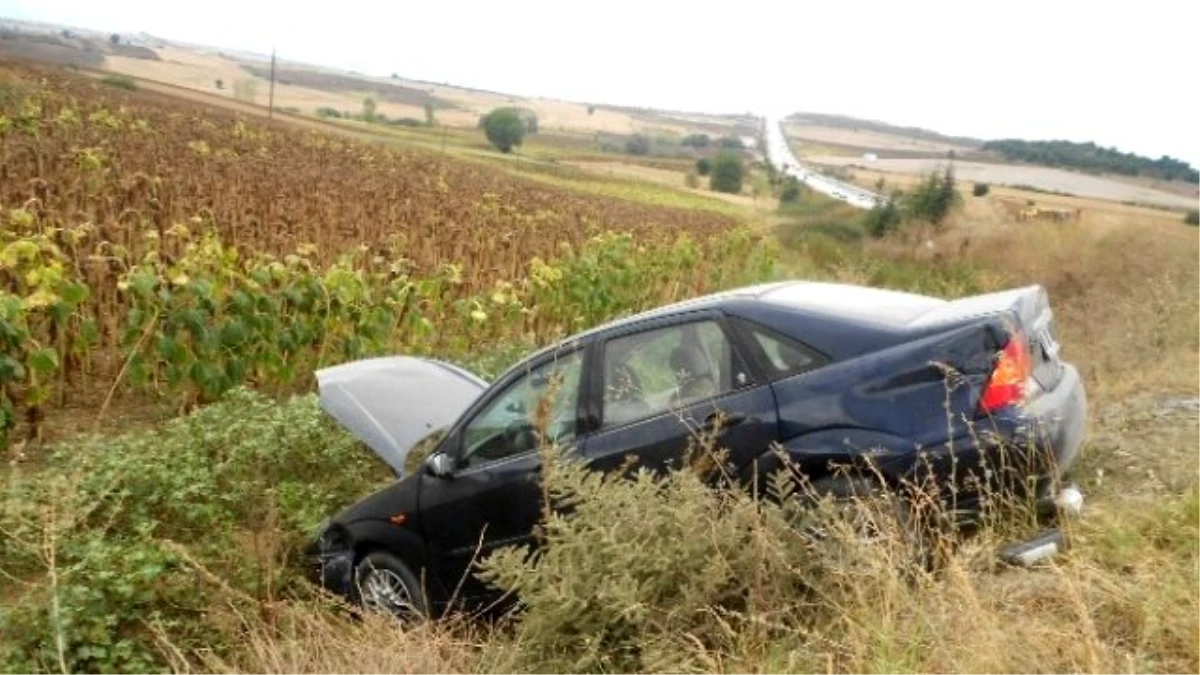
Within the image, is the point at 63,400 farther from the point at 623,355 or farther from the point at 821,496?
the point at 821,496

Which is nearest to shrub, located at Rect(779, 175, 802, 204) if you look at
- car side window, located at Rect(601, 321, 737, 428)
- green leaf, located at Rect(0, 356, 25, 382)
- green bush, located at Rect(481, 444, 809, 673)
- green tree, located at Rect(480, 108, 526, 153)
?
green tree, located at Rect(480, 108, 526, 153)

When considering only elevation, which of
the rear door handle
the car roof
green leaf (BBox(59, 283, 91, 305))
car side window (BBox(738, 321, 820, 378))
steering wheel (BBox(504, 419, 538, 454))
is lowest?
green leaf (BBox(59, 283, 91, 305))

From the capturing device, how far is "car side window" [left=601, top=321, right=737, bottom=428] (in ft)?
15.8

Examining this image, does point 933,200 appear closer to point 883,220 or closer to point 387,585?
point 883,220

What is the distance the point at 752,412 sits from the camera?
4621mm

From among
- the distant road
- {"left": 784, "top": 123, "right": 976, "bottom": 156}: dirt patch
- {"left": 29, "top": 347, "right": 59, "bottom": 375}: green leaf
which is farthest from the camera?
{"left": 784, "top": 123, "right": 976, "bottom": 156}: dirt patch

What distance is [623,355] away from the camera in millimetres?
5059

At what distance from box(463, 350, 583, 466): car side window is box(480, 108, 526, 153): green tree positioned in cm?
7934

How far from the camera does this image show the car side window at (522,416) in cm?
508

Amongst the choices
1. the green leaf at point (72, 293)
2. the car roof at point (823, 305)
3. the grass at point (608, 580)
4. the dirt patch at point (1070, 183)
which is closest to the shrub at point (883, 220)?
the dirt patch at point (1070, 183)

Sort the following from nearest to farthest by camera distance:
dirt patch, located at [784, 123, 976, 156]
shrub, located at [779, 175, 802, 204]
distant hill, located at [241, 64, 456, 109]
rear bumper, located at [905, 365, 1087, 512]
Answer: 1. rear bumper, located at [905, 365, 1087, 512]
2. shrub, located at [779, 175, 802, 204]
3. distant hill, located at [241, 64, 456, 109]
4. dirt patch, located at [784, 123, 976, 156]

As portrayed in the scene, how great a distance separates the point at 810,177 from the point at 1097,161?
21.4m

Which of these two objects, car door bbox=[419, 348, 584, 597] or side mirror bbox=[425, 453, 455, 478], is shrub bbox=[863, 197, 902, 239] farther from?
side mirror bbox=[425, 453, 455, 478]

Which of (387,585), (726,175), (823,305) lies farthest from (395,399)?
(726,175)
